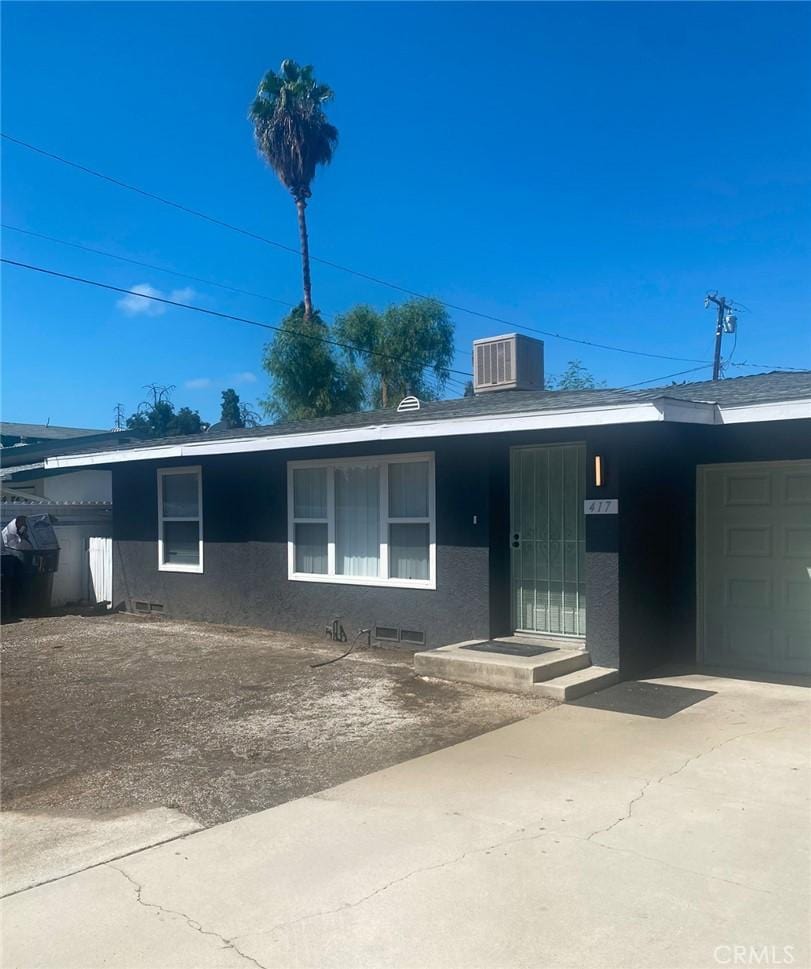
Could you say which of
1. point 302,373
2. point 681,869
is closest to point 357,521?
point 681,869

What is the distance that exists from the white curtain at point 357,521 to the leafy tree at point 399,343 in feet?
64.5

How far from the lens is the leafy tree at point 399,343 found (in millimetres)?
29922

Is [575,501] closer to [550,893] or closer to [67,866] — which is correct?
[550,893]

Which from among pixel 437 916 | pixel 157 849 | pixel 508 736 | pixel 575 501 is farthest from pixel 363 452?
pixel 437 916

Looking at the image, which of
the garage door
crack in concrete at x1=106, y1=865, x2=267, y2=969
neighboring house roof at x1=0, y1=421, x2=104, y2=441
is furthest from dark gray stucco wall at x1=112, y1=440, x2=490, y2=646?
neighboring house roof at x1=0, y1=421, x2=104, y2=441

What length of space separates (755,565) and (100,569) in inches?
419

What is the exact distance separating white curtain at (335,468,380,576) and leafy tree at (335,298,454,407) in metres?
19.7

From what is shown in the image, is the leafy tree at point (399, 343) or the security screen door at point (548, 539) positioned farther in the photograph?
the leafy tree at point (399, 343)

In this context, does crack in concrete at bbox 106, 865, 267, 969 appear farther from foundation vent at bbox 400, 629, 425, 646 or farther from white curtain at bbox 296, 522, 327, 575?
white curtain at bbox 296, 522, 327, 575

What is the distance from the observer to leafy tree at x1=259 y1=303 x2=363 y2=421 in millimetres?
28500

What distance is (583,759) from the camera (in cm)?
552

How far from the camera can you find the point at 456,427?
8.17 meters

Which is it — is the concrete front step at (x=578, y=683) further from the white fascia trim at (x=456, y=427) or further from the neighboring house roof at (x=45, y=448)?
the neighboring house roof at (x=45, y=448)

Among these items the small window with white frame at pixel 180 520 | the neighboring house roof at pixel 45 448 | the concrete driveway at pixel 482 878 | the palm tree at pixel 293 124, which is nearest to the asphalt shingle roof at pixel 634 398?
the small window with white frame at pixel 180 520
